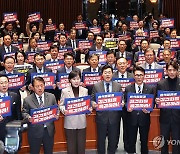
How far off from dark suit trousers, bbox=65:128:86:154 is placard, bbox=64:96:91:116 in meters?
0.25

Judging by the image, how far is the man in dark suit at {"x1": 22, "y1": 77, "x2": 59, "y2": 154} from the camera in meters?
4.37

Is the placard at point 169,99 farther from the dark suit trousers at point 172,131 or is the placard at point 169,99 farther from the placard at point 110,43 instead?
the placard at point 110,43

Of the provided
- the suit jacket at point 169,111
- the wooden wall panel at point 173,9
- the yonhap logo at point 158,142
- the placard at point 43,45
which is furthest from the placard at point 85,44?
the wooden wall panel at point 173,9

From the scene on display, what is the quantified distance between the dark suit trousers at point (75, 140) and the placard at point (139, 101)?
2.28 feet

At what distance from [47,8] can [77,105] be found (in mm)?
10192

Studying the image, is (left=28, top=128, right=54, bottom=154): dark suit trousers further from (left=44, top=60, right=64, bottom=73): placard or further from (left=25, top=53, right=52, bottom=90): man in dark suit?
(left=44, top=60, right=64, bottom=73): placard

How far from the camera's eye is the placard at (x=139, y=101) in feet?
15.4

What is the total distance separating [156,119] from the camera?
5.46m

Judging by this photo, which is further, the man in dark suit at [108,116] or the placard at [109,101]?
the man in dark suit at [108,116]

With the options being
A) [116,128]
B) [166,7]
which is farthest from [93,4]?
[116,128]

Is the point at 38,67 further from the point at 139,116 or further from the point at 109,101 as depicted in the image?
the point at 139,116

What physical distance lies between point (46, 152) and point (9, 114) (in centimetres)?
64

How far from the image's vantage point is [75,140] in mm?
4672

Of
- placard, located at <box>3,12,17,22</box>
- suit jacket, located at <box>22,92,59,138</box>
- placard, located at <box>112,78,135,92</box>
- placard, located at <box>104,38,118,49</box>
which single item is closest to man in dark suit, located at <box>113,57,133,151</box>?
placard, located at <box>112,78,135,92</box>
